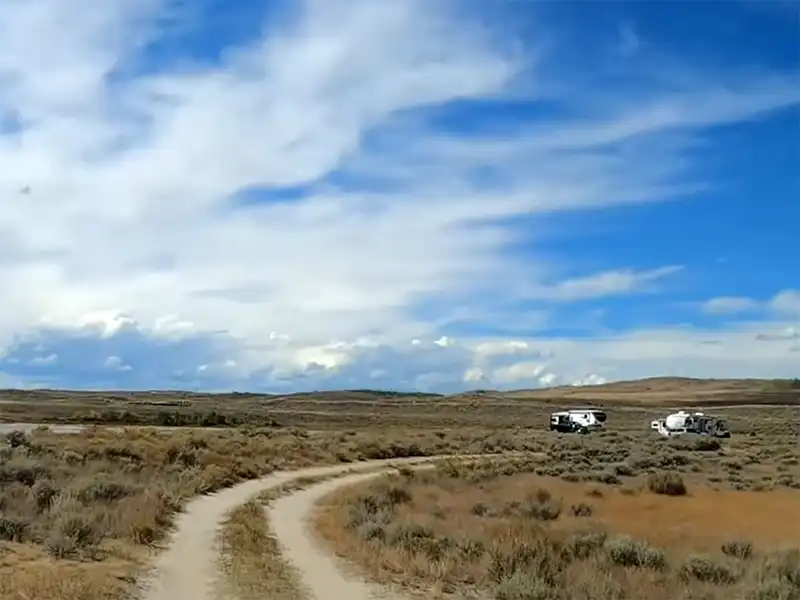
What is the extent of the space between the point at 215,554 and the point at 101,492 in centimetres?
728

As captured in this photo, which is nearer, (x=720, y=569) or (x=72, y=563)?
(x=72, y=563)

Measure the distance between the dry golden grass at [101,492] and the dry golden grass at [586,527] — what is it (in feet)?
12.5

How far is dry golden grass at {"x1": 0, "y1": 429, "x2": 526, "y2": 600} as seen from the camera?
13.8 metres

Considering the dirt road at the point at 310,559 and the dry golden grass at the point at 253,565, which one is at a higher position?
the dry golden grass at the point at 253,565

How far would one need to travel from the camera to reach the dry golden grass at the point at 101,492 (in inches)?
544

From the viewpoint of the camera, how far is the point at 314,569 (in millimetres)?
15109

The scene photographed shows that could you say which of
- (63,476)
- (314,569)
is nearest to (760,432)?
(63,476)

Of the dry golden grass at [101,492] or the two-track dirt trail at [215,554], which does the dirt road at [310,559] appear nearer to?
the two-track dirt trail at [215,554]

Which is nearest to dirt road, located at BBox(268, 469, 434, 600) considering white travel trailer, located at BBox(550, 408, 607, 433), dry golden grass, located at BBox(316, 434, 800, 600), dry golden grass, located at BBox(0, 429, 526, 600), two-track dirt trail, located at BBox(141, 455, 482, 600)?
two-track dirt trail, located at BBox(141, 455, 482, 600)

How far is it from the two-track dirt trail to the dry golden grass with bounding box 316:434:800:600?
0.67 metres

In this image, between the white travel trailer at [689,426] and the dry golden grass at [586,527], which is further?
the white travel trailer at [689,426]

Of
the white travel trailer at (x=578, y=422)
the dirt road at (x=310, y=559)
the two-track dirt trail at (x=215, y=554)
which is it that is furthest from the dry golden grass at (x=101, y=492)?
the white travel trailer at (x=578, y=422)

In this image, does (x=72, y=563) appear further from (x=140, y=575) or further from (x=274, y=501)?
(x=274, y=501)

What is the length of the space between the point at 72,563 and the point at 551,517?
15454 millimetres
